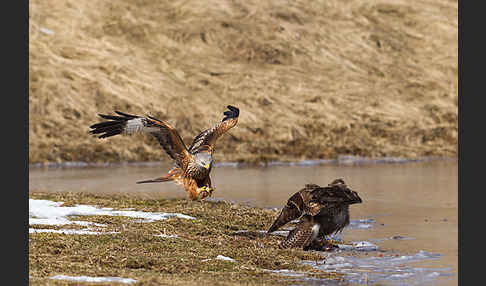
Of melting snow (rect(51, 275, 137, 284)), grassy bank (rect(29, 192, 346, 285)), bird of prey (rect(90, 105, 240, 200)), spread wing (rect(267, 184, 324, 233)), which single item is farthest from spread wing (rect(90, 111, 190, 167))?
melting snow (rect(51, 275, 137, 284))

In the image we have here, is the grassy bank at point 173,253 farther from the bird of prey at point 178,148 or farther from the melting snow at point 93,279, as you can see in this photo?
the bird of prey at point 178,148

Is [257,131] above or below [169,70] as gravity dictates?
below

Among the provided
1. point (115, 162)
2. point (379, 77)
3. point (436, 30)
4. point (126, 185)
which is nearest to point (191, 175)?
point (126, 185)

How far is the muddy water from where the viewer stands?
1045 centimetres

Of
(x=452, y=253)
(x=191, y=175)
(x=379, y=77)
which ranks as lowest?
(x=452, y=253)

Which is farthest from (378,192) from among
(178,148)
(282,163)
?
(282,163)

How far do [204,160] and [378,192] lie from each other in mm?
8670

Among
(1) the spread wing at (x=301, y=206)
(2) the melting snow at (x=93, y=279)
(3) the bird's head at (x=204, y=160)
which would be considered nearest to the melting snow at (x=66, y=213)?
(3) the bird's head at (x=204, y=160)

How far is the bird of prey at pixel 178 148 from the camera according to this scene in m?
10.9

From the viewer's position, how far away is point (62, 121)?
98.8 ft

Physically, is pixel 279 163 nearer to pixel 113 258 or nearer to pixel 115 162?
pixel 115 162

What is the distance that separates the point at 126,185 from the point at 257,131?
1153cm

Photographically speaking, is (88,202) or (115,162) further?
(115,162)

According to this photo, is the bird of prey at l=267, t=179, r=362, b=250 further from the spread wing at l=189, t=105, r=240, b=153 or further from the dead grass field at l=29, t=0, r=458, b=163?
the dead grass field at l=29, t=0, r=458, b=163
